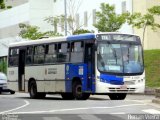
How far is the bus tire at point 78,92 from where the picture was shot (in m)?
28.6

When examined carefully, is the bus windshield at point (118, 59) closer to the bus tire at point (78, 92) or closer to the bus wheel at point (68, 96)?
the bus tire at point (78, 92)

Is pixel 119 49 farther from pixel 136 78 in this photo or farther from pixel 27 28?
pixel 27 28

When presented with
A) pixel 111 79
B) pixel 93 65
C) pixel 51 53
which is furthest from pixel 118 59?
pixel 51 53

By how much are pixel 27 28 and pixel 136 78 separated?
4057 centimetres

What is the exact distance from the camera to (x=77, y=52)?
28.7m

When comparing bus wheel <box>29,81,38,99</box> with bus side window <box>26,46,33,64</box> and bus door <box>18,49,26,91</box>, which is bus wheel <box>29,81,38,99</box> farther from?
bus side window <box>26,46,33,64</box>

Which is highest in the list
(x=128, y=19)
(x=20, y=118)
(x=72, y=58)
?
(x=128, y=19)

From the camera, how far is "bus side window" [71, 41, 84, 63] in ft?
93.3

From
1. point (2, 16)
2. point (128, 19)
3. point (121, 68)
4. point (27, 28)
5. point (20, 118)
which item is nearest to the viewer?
point (20, 118)

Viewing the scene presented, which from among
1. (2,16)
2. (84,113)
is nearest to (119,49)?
(84,113)

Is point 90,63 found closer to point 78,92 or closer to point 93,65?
point 93,65

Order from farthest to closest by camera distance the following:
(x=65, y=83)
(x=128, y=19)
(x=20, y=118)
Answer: (x=128, y=19) → (x=65, y=83) → (x=20, y=118)

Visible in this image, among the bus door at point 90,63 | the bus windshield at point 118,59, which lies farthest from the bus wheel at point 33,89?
the bus windshield at point 118,59

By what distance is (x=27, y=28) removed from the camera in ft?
222
